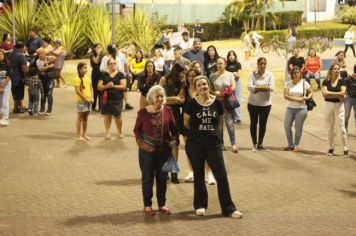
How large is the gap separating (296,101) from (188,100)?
11.1 feet

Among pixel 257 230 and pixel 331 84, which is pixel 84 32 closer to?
pixel 331 84

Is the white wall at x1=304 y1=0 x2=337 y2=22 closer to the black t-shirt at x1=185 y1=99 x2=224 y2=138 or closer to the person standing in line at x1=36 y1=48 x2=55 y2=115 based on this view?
the person standing in line at x1=36 y1=48 x2=55 y2=115

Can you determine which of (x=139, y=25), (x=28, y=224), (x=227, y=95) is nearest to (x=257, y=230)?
(x=28, y=224)

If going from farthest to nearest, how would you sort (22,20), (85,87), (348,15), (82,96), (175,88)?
(348,15) < (22,20) < (85,87) < (82,96) < (175,88)

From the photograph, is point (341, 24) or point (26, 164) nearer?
point (26, 164)

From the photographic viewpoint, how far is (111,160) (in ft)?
42.6

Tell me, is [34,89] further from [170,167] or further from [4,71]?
[170,167]

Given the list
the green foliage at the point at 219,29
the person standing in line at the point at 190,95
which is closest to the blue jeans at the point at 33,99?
the person standing in line at the point at 190,95

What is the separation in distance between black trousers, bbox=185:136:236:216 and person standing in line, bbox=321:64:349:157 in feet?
15.6

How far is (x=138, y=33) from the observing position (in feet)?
95.0

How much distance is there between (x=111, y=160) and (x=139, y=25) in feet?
54.7

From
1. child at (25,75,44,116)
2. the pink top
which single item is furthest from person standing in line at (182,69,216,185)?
the pink top

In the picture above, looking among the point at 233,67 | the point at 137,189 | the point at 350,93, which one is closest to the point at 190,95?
the point at 137,189

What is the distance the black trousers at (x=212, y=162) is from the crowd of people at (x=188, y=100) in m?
0.01
